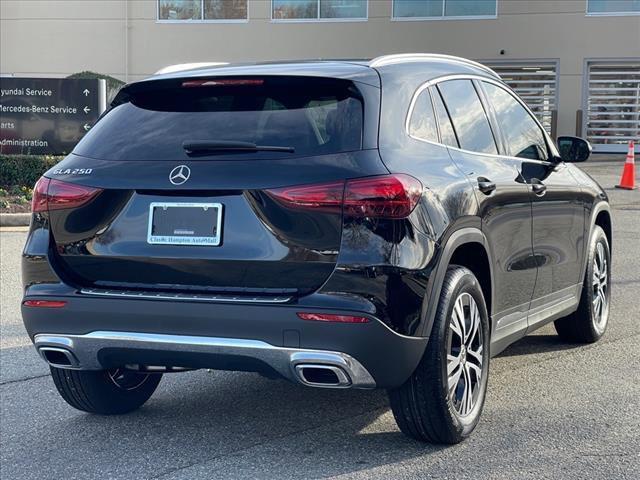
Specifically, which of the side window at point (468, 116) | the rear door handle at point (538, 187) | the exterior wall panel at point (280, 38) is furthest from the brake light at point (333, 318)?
the exterior wall panel at point (280, 38)

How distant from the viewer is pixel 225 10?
1200 inches

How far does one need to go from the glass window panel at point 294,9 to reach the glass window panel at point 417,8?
8.33ft

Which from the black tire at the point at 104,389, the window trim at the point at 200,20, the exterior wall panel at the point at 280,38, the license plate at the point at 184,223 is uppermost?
the window trim at the point at 200,20

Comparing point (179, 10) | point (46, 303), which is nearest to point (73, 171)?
point (46, 303)

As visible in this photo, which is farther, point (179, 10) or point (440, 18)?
point (179, 10)

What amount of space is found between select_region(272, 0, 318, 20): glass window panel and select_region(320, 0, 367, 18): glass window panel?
0.93ft

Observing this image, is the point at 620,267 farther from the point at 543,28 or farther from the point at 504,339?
the point at 543,28

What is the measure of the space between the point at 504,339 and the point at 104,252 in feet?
7.13

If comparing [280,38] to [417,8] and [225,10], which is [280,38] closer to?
[225,10]

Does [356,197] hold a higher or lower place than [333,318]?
higher

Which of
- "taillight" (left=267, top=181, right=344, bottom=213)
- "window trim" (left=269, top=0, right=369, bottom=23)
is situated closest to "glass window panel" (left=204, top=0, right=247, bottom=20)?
"window trim" (left=269, top=0, right=369, bottom=23)

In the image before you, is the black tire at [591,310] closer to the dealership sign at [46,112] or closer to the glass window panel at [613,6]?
the dealership sign at [46,112]

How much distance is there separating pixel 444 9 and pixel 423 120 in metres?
25.3

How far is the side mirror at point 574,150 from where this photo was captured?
20.5 ft
